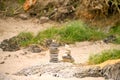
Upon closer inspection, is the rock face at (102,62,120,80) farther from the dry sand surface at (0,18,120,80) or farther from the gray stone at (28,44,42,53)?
the gray stone at (28,44,42,53)

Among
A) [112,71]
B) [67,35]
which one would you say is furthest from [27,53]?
[112,71]

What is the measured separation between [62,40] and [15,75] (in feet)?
10.1

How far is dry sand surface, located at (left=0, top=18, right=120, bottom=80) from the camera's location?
8.44 metres

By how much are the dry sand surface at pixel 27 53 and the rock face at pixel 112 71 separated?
28cm

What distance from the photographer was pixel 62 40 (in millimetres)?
10547

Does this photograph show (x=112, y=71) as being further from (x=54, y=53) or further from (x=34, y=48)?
(x=34, y=48)

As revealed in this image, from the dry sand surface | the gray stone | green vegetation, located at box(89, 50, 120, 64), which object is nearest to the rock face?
the dry sand surface

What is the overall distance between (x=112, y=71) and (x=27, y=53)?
3.07 meters

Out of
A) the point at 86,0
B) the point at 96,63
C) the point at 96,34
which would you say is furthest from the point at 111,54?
the point at 86,0

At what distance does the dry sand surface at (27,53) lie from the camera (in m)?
8.44

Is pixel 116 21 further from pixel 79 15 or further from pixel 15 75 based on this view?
pixel 15 75

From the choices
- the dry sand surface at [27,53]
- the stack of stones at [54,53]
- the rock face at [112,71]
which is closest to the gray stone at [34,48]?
the dry sand surface at [27,53]

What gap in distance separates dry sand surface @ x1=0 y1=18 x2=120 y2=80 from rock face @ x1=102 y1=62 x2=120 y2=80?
0.93 feet

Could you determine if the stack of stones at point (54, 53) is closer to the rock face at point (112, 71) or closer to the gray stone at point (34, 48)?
the rock face at point (112, 71)
